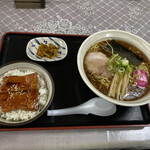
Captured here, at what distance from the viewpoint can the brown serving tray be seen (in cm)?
104

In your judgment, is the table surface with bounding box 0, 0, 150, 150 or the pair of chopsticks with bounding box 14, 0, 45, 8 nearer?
the table surface with bounding box 0, 0, 150, 150

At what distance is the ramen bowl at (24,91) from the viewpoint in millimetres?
958

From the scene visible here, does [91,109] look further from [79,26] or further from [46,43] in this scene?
[79,26]

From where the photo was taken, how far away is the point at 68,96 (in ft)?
3.80

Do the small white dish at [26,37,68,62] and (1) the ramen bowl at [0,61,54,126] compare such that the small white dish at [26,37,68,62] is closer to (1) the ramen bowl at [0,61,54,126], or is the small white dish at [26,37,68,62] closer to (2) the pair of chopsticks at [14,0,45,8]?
(1) the ramen bowl at [0,61,54,126]

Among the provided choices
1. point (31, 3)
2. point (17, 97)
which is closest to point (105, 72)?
point (17, 97)

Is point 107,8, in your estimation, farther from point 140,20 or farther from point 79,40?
point 79,40

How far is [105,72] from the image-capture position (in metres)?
1.20

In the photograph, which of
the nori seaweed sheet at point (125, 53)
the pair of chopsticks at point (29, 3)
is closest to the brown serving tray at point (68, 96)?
the nori seaweed sheet at point (125, 53)

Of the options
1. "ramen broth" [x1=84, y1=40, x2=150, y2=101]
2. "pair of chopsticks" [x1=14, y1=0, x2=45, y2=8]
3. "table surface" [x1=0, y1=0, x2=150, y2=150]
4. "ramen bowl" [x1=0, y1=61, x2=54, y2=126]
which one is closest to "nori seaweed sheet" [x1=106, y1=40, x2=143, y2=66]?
"ramen broth" [x1=84, y1=40, x2=150, y2=101]

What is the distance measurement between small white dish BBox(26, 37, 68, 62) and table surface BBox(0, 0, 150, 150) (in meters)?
0.26

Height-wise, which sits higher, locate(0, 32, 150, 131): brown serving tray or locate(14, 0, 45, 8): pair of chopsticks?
locate(14, 0, 45, 8): pair of chopsticks

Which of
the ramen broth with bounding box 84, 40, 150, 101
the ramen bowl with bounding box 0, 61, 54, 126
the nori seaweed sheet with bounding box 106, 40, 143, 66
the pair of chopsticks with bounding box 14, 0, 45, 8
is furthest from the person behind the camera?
the pair of chopsticks with bounding box 14, 0, 45, 8

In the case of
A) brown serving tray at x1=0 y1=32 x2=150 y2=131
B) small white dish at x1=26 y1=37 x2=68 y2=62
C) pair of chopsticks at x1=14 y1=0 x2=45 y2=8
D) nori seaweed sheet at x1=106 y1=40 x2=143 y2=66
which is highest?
pair of chopsticks at x1=14 y1=0 x2=45 y2=8
